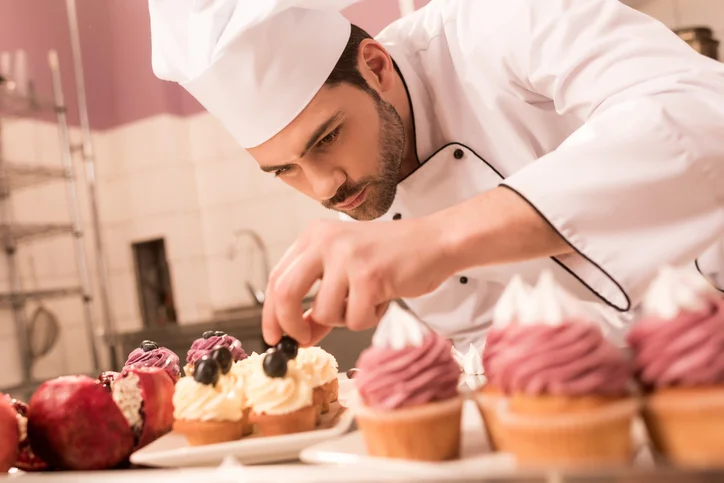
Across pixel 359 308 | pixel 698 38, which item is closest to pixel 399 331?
pixel 359 308

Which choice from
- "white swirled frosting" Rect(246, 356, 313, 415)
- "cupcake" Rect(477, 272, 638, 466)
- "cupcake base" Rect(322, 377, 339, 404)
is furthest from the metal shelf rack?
"cupcake" Rect(477, 272, 638, 466)

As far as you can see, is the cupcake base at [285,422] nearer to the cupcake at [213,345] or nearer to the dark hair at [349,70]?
the cupcake at [213,345]

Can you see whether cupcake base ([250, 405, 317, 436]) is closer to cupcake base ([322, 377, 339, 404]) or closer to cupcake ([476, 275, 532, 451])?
cupcake base ([322, 377, 339, 404])

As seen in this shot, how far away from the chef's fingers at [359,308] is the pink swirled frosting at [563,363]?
220 millimetres

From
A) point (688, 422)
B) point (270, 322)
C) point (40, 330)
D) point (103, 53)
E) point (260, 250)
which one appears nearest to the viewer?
point (688, 422)

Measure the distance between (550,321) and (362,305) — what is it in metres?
0.27

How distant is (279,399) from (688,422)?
0.60 meters

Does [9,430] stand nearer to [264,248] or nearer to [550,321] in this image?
[550,321]

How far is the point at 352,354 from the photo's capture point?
3211 millimetres

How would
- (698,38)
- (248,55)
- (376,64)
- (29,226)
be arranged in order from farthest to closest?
(29,226) < (698,38) < (376,64) < (248,55)

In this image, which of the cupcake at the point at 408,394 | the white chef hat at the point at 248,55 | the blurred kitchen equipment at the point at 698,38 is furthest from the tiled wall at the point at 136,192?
the cupcake at the point at 408,394

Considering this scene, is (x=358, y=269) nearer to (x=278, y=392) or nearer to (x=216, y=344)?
(x=278, y=392)

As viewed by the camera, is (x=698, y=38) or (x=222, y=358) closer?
(x=222, y=358)

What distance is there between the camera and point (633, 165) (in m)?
1.10
